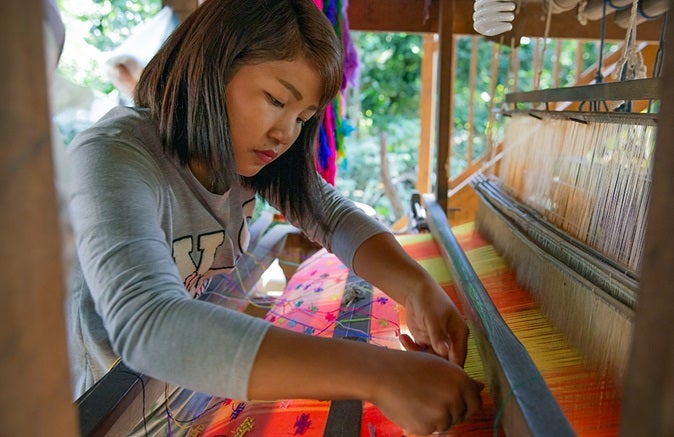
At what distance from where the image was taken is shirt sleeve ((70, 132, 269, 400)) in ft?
1.97

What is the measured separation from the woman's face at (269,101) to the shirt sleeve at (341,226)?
300 millimetres

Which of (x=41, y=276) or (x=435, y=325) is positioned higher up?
(x=41, y=276)

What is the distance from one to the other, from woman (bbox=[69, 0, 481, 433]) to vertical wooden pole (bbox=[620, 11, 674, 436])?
27cm

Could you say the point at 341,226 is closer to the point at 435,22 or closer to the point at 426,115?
the point at 435,22

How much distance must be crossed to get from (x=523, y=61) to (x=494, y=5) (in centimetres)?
698

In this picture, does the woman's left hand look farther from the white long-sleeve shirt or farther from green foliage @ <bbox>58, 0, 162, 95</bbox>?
green foliage @ <bbox>58, 0, 162, 95</bbox>

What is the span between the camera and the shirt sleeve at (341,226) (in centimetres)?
125

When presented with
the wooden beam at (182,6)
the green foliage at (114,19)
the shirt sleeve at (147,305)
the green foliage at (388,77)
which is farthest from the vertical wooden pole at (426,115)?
the green foliage at (388,77)

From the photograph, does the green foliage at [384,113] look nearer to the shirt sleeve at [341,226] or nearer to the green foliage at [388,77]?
the green foliage at [388,77]

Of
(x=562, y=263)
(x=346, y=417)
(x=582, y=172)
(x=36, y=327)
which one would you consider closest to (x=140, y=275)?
(x=36, y=327)

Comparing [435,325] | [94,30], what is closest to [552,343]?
[435,325]

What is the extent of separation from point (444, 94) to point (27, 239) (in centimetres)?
204

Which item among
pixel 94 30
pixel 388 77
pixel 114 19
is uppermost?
pixel 114 19

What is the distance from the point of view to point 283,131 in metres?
1.01
